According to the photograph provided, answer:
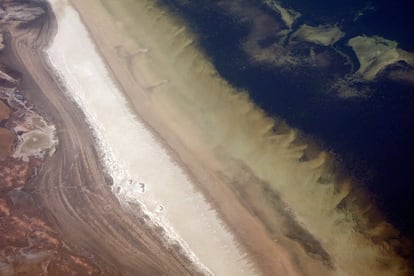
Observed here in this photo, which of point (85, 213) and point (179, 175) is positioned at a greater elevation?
point (179, 175)

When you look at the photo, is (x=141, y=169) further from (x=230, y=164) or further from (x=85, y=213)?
(x=230, y=164)

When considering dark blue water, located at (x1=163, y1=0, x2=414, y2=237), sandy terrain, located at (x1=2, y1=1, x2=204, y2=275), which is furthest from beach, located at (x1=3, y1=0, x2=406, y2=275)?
dark blue water, located at (x1=163, y1=0, x2=414, y2=237)

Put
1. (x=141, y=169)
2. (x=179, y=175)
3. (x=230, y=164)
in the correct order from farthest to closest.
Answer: (x=230, y=164) → (x=141, y=169) → (x=179, y=175)

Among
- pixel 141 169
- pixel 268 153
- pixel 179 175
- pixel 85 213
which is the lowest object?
pixel 85 213

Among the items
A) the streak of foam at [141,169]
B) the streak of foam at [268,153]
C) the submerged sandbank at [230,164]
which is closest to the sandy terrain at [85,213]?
the streak of foam at [141,169]

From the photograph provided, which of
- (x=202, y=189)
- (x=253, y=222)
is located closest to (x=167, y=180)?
(x=202, y=189)

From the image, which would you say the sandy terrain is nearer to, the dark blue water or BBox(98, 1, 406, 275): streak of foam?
BBox(98, 1, 406, 275): streak of foam

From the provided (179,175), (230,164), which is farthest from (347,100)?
(179,175)
